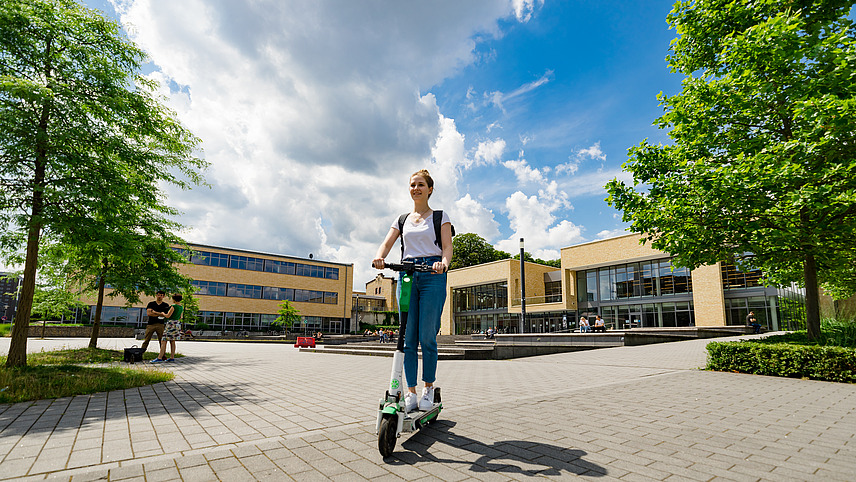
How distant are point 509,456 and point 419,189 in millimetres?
2318

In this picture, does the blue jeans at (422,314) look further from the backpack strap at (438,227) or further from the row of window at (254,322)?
the row of window at (254,322)

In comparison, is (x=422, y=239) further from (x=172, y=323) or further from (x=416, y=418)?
(x=172, y=323)

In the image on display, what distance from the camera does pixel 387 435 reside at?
3.03 meters

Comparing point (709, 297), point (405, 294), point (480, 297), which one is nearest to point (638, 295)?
point (709, 297)

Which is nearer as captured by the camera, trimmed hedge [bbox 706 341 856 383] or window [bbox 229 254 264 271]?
trimmed hedge [bbox 706 341 856 383]

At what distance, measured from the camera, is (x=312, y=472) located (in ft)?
9.11

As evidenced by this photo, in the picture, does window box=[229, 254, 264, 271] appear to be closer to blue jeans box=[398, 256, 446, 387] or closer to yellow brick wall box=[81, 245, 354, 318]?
yellow brick wall box=[81, 245, 354, 318]

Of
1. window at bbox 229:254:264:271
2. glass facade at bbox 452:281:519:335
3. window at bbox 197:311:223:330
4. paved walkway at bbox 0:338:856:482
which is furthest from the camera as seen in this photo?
window at bbox 229:254:264:271

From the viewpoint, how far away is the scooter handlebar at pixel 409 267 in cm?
342

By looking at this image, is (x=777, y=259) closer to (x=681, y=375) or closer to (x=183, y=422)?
(x=681, y=375)

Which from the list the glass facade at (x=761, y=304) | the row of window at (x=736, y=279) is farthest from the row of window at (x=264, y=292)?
the glass facade at (x=761, y=304)

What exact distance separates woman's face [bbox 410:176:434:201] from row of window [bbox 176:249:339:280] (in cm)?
4760

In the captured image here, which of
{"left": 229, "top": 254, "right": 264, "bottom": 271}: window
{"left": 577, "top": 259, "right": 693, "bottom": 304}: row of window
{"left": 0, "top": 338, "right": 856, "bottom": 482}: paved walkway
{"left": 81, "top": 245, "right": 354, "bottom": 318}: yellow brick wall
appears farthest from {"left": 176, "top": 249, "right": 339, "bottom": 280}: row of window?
{"left": 0, "top": 338, "right": 856, "bottom": 482}: paved walkway

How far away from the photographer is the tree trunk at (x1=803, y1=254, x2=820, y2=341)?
9875 mm
